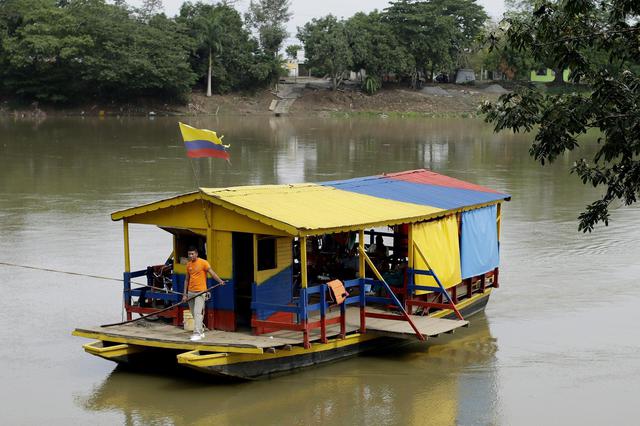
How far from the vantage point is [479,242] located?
16.8 m

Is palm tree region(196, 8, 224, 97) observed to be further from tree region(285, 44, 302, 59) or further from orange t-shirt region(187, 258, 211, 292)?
orange t-shirt region(187, 258, 211, 292)

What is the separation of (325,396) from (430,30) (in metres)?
65.6

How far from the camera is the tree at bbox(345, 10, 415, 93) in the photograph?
7319cm

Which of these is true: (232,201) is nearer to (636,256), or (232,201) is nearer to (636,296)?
(636,296)

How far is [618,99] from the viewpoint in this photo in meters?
9.46

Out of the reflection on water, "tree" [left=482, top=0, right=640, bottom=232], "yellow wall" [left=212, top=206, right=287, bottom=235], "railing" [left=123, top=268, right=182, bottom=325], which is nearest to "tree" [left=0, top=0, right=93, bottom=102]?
"railing" [left=123, top=268, right=182, bottom=325]

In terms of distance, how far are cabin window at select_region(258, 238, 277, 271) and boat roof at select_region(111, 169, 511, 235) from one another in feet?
1.46

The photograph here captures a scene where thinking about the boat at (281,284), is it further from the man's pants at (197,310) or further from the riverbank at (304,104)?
the riverbank at (304,104)

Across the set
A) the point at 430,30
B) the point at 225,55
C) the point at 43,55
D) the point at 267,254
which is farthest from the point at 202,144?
the point at 430,30

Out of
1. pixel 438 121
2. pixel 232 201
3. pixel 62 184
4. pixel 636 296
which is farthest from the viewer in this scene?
pixel 438 121

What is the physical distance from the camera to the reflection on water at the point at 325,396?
1209 cm

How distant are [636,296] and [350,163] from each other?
71.2 feet

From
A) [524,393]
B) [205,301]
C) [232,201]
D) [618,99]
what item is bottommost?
[524,393]

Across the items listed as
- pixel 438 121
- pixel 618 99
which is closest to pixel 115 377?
pixel 618 99
